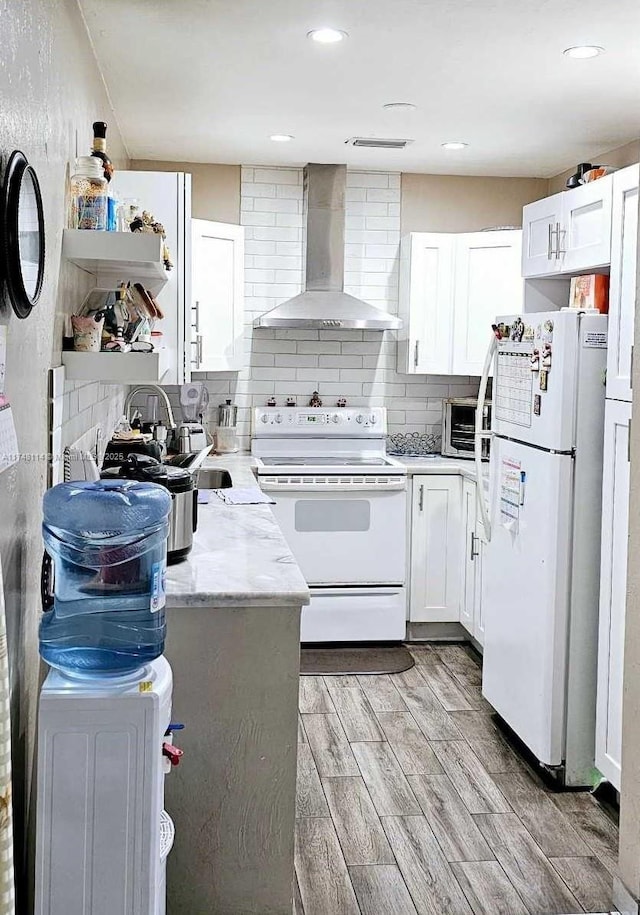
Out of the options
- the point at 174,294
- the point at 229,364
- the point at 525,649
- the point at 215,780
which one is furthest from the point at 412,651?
the point at 215,780

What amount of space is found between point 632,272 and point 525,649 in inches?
56.8

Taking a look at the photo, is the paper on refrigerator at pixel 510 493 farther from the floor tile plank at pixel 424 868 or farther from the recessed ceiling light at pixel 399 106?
the recessed ceiling light at pixel 399 106

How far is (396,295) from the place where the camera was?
5613 mm

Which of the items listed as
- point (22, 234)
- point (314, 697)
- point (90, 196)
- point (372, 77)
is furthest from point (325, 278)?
point (22, 234)

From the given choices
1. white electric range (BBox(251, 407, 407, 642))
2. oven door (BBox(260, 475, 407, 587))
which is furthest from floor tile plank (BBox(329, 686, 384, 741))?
oven door (BBox(260, 475, 407, 587))

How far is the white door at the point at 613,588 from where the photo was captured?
3203 mm

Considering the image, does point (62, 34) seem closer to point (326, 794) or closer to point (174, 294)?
point (174, 294)

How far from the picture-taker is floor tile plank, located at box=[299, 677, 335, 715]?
13.9 ft

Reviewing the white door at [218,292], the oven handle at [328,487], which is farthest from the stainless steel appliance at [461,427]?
the white door at [218,292]

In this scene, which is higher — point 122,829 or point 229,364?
point 229,364

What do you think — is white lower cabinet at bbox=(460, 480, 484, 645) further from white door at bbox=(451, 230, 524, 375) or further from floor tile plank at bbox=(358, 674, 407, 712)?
white door at bbox=(451, 230, 524, 375)

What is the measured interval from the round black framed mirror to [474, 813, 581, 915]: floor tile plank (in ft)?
6.94

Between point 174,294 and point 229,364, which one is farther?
point 229,364

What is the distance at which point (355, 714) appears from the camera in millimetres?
4188
